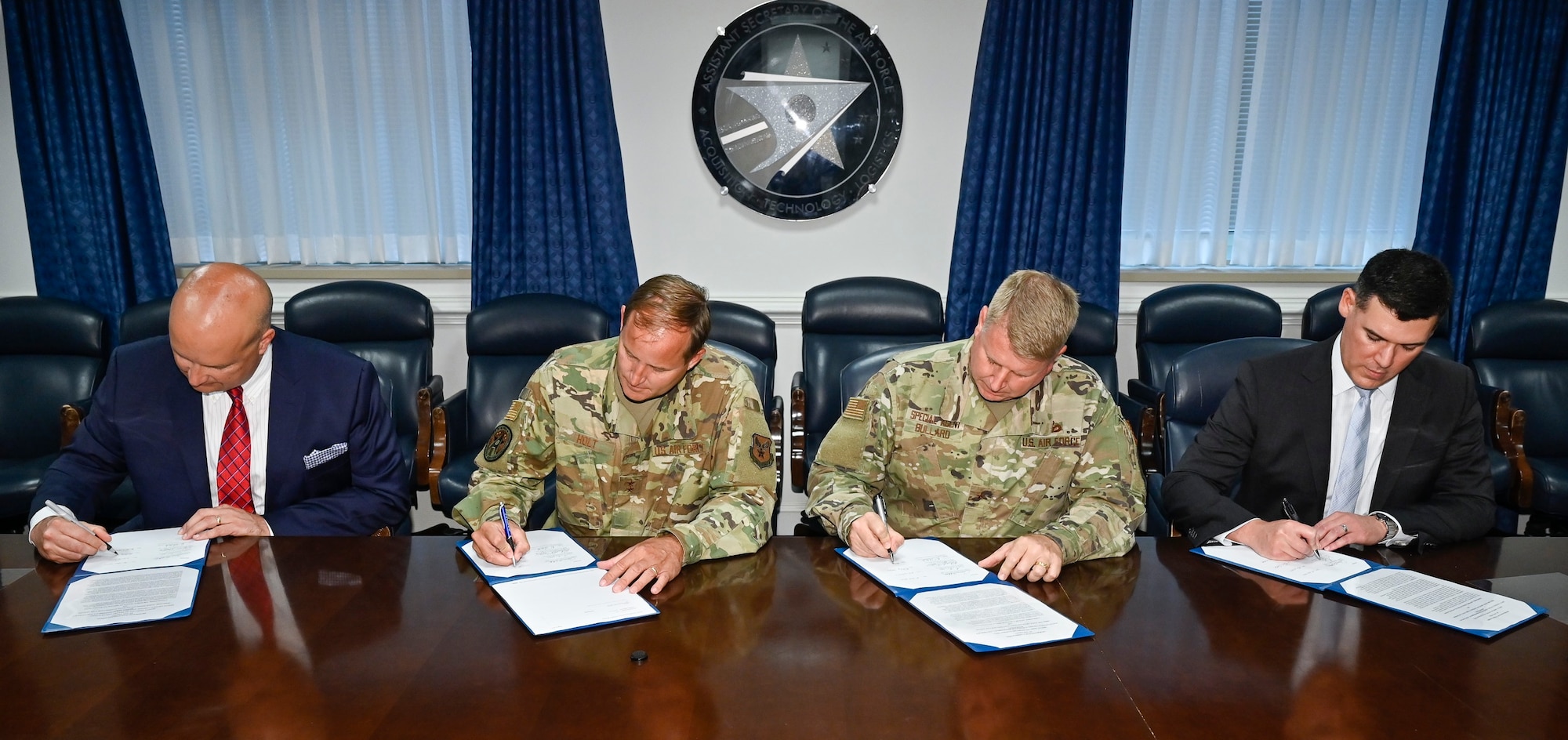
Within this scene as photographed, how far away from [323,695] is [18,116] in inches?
177

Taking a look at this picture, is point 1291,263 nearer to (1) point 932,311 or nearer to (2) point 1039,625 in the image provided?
(1) point 932,311

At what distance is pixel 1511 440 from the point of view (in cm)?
353

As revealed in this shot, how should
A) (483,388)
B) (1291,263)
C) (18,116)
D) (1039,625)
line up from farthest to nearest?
(1291,263) → (18,116) → (483,388) → (1039,625)

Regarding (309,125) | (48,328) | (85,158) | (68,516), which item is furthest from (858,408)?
(85,158)

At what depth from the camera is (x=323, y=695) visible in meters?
1.25

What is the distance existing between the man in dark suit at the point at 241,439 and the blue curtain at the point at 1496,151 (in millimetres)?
4901

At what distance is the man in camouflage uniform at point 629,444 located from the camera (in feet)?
6.56

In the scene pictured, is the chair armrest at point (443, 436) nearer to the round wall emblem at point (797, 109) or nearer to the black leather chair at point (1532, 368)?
the round wall emblem at point (797, 109)

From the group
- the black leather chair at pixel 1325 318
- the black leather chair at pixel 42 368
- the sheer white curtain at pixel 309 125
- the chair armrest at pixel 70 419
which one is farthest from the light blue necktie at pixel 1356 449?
the black leather chair at pixel 42 368

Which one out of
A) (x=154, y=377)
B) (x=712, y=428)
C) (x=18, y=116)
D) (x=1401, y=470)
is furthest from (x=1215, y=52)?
(x=18, y=116)

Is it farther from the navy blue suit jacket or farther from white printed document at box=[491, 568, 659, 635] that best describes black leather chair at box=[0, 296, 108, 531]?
white printed document at box=[491, 568, 659, 635]

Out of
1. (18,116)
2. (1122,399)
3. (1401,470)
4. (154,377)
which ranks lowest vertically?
(1122,399)

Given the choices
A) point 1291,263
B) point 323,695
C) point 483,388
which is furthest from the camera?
point 1291,263

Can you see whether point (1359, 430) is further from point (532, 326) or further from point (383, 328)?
point (383, 328)
